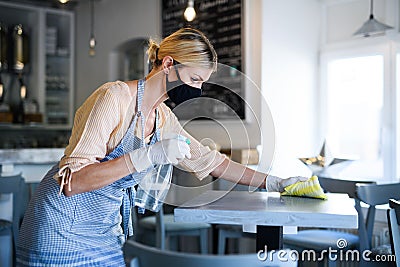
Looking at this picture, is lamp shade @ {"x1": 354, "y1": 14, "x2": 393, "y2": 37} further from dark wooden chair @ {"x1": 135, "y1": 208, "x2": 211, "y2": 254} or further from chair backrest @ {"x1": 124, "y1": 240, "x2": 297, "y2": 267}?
chair backrest @ {"x1": 124, "y1": 240, "x2": 297, "y2": 267}

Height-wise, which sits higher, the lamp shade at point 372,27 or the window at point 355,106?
the lamp shade at point 372,27

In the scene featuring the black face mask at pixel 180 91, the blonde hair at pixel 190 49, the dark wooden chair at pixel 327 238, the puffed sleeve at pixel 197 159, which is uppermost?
the blonde hair at pixel 190 49

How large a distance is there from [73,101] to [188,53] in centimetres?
447

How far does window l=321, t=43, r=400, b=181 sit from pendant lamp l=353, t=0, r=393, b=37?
0.22 meters

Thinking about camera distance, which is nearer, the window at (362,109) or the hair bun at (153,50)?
the hair bun at (153,50)

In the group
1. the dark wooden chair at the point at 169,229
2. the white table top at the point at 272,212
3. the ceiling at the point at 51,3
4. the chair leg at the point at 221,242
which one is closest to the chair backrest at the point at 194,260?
the white table top at the point at 272,212

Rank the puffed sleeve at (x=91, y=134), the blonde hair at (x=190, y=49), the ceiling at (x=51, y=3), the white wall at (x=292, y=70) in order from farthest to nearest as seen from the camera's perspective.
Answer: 1. the ceiling at (x=51, y=3)
2. the white wall at (x=292, y=70)
3. the blonde hair at (x=190, y=49)
4. the puffed sleeve at (x=91, y=134)

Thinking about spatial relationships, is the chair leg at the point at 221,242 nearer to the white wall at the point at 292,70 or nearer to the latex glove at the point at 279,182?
the white wall at the point at 292,70

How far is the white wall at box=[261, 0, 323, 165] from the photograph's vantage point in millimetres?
3723

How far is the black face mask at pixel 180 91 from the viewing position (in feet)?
5.55

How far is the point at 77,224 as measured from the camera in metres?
1.59

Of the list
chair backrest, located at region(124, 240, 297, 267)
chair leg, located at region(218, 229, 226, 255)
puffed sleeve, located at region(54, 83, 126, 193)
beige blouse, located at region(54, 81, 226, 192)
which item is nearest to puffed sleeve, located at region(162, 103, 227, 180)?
beige blouse, located at region(54, 81, 226, 192)

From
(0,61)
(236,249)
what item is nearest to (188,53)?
(236,249)

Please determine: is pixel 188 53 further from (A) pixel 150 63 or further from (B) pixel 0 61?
(B) pixel 0 61
